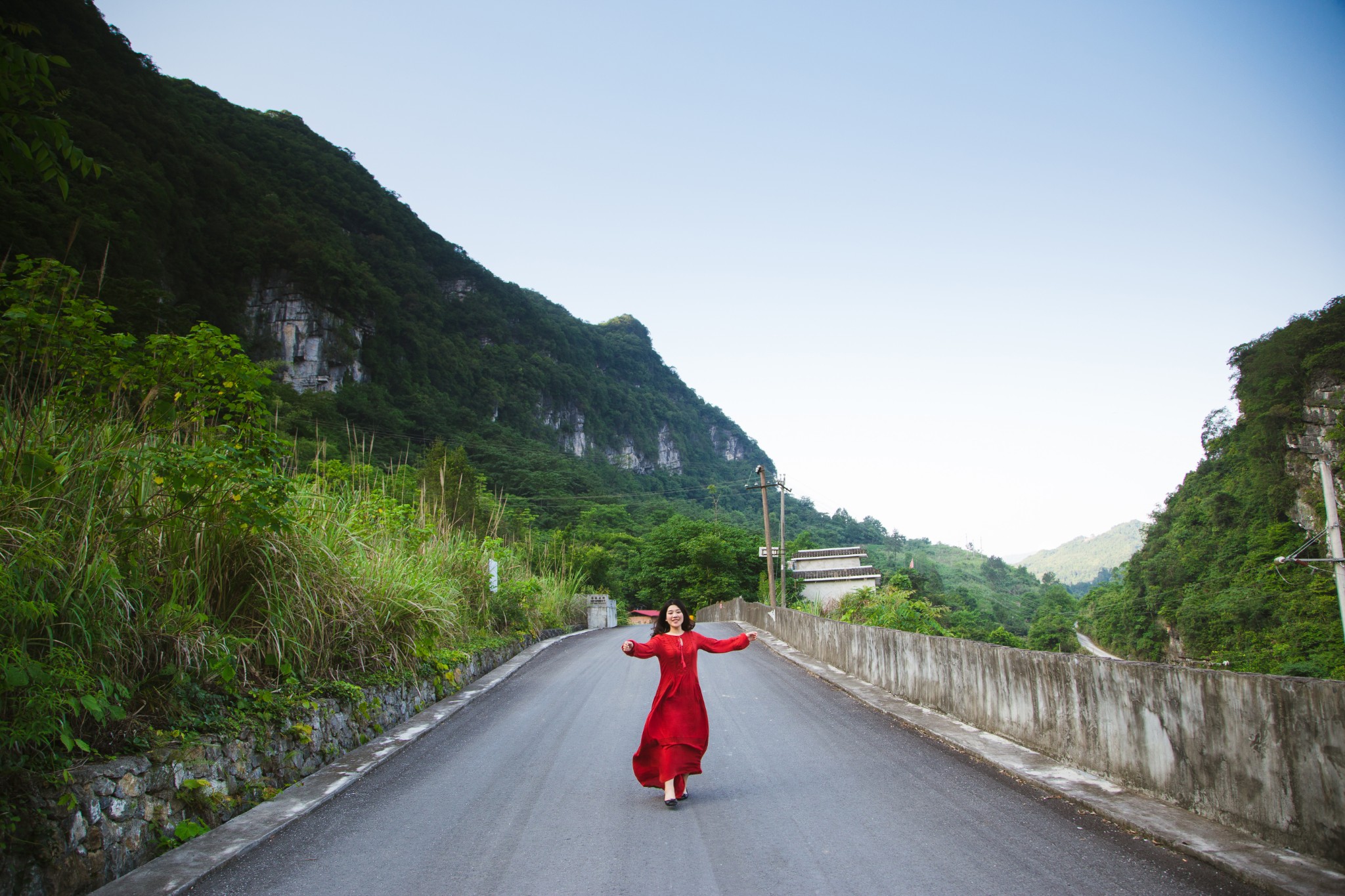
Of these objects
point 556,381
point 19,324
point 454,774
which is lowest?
point 454,774

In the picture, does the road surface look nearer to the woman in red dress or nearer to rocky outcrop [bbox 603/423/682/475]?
the woman in red dress

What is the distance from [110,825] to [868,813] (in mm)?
3940

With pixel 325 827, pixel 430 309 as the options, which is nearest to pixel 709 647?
pixel 325 827

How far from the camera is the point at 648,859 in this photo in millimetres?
3789

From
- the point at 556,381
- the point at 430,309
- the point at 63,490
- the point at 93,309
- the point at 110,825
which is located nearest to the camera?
the point at 110,825

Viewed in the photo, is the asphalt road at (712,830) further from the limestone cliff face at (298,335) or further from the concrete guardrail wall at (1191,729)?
the limestone cliff face at (298,335)

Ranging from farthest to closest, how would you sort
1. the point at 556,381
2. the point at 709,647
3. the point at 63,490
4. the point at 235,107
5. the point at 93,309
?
1. the point at 556,381
2. the point at 235,107
3. the point at 709,647
4. the point at 93,309
5. the point at 63,490

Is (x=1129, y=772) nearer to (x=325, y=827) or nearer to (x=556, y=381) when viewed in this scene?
(x=325, y=827)

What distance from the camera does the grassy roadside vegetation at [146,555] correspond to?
142 inches

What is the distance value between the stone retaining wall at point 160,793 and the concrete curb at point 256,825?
0.09 meters

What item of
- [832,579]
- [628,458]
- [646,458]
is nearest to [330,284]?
[832,579]

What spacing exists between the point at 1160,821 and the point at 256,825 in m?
4.99

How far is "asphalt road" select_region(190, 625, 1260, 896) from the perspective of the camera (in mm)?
3465

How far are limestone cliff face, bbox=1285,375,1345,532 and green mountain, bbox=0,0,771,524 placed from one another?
62571 millimetres
